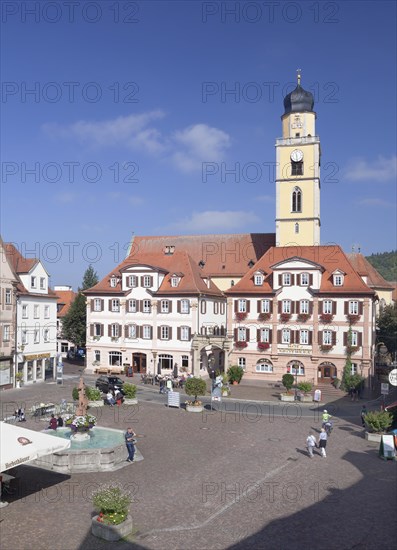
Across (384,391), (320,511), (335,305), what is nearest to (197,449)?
(320,511)

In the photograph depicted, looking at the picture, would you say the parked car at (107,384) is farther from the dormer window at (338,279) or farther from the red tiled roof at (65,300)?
the red tiled roof at (65,300)

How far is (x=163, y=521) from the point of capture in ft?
53.4

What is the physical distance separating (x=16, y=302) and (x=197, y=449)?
2623 centimetres

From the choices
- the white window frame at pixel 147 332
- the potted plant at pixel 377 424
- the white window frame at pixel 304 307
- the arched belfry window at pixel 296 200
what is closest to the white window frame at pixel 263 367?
the white window frame at pixel 304 307

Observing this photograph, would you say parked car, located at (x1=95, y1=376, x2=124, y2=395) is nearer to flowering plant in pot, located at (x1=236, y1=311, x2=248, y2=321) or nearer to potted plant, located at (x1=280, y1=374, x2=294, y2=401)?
potted plant, located at (x1=280, y1=374, x2=294, y2=401)

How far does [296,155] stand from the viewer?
63.2 m

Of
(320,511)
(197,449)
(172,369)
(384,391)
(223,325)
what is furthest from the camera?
(223,325)

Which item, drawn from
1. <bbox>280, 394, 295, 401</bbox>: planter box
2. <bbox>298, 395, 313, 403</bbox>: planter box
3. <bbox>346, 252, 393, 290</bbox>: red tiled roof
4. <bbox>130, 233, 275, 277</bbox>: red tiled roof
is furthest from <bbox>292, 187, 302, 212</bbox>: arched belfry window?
<bbox>280, 394, 295, 401</bbox>: planter box

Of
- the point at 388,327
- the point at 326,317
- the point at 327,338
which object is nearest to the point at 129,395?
the point at 327,338

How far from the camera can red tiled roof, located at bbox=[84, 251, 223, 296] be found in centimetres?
5450

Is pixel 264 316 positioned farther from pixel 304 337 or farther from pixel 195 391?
pixel 195 391

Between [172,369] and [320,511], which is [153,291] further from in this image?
[320,511]

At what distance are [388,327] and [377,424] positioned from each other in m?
40.7

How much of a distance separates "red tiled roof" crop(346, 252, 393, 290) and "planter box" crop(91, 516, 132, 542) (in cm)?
4521
